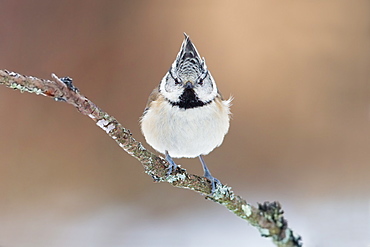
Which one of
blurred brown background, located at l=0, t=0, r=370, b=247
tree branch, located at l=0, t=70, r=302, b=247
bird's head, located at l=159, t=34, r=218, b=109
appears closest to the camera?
tree branch, located at l=0, t=70, r=302, b=247

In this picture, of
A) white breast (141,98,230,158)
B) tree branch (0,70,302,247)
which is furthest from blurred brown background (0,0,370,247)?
tree branch (0,70,302,247)

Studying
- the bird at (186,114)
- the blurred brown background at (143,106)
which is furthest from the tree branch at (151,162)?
the blurred brown background at (143,106)

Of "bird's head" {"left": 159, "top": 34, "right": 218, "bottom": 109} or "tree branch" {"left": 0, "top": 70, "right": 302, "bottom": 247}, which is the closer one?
"tree branch" {"left": 0, "top": 70, "right": 302, "bottom": 247}

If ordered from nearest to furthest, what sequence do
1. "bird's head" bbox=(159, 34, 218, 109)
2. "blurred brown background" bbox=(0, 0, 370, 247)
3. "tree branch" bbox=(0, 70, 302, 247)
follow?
"tree branch" bbox=(0, 70, 302, 247) → "bird's head" bbox=(159, 34, 218, 109) → "blurred brown background" bbox=(0, 0, 370, 247)

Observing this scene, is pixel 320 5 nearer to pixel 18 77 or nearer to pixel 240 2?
pixel 240 2

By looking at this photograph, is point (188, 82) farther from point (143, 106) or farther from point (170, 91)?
point (143, 106)

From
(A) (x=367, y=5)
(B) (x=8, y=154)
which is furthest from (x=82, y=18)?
(A) (x=367, y=5)

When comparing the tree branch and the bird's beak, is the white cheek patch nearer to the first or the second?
the bird's beak

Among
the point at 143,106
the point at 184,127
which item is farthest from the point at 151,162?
the point at 143,106
